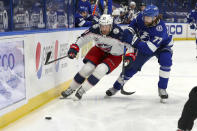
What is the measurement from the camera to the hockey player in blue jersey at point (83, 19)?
20.7ft

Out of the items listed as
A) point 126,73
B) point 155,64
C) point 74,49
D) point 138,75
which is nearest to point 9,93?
point 74,49

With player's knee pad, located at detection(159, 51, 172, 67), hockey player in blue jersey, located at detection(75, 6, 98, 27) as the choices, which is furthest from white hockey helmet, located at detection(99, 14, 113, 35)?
hockey player in blue jersey, located at detection(75, 6, 98, 27)

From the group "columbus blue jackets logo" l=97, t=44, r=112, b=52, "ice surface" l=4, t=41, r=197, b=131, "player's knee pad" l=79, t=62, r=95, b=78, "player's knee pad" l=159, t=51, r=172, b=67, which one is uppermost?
"columbus blue jackets logo" l=97, t=44, r=112, b=52

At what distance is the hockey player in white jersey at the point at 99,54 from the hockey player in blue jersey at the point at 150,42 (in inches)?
5.7

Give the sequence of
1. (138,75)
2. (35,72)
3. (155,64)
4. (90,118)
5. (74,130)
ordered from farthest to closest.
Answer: (155,64) → (138,75) → (35,72) → (90,118) → (74,130)

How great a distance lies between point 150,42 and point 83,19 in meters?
3.10

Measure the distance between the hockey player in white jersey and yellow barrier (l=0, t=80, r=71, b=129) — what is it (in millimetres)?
158

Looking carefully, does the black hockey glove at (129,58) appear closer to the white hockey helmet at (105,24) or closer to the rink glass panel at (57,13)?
the white hockey helmet at (105,24)

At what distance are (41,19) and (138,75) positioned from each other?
7.55 ft

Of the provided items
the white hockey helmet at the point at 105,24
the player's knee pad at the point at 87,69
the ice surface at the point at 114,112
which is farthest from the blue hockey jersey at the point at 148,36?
the ice surface at the point at 114,112

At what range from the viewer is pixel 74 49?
3.67 metres

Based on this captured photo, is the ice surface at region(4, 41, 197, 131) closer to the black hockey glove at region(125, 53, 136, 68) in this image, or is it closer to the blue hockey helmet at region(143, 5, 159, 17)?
the black hockey glove at region(125, 53, 136, 68)

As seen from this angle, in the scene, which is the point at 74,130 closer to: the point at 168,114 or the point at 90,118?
the point at 90,118

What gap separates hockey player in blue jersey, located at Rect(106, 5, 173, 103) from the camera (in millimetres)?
3523
